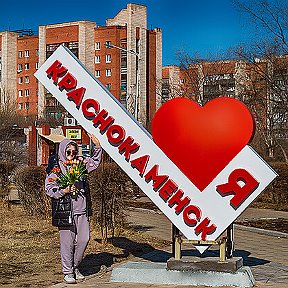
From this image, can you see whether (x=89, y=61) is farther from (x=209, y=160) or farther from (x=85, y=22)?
(x=209, y=160)

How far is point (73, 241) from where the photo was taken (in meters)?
7.89

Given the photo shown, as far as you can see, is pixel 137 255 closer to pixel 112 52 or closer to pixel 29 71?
pixel 112 52

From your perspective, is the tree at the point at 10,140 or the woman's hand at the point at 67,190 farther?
the tree at the point at 10,140

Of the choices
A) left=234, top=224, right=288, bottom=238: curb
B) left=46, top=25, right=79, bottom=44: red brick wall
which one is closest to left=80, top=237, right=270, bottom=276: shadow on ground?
left=234, top=224, right=288, bottom=238: curb

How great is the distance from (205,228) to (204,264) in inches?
17.2

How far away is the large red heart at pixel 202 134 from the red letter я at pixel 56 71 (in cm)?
141

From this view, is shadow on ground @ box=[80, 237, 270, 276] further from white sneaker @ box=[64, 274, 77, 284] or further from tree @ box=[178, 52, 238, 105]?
tree @ box=[178, 52, 238, 105]

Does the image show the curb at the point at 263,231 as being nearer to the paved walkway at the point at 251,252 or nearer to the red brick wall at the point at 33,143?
the paved walkway at the point at 251,252

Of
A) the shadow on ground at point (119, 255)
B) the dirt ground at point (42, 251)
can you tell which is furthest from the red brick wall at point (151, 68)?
the shadow on ground at point (119, 255)

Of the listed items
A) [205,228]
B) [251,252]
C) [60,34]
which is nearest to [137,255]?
[251,252]

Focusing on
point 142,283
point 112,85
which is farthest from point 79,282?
point 112,85

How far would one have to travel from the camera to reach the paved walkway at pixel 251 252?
7941 mm

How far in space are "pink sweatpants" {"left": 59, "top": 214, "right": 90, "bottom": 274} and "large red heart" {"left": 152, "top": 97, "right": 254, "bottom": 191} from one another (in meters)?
1.39

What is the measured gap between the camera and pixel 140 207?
18.3 m
